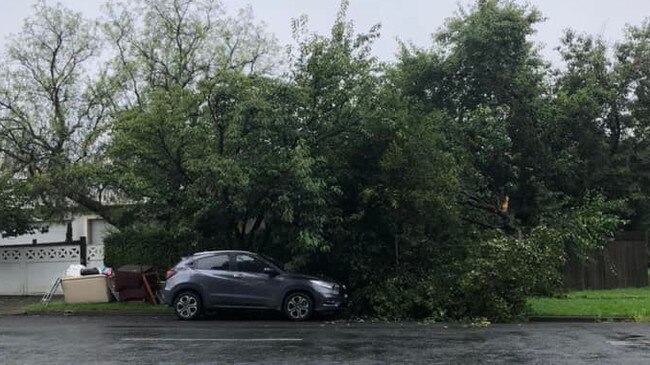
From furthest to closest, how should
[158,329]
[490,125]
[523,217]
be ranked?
1. [523,217]
2. [490,125]
3. [158,329]

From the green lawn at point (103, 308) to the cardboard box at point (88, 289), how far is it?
33cm

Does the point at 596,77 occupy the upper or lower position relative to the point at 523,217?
upper

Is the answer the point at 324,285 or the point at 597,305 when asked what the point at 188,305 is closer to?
the point at 324,285

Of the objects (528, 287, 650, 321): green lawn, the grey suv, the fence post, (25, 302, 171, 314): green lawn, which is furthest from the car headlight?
the fence post

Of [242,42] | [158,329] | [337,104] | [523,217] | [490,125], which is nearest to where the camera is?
[158,329]

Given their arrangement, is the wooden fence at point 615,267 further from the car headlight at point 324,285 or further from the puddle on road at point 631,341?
the puddle on road at point 631,341

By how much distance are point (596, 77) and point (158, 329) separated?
16.9 meters

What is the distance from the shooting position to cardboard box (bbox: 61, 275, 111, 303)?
19.6 meters

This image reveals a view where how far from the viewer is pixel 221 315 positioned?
17219 millimetres

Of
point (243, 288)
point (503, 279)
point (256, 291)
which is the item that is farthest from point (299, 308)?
point (503, 279)

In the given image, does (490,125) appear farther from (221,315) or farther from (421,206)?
(221,315)

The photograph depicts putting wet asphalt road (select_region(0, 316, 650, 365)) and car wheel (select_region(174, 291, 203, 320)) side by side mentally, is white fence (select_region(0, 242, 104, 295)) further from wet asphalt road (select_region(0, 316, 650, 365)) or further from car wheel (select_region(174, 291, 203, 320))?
car wheel (select_region(174, 291, 203, 320))

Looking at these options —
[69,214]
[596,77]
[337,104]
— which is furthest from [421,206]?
[69,214]

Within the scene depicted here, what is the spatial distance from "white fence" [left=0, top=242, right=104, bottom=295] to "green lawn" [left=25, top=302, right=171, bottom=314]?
3768 mm
